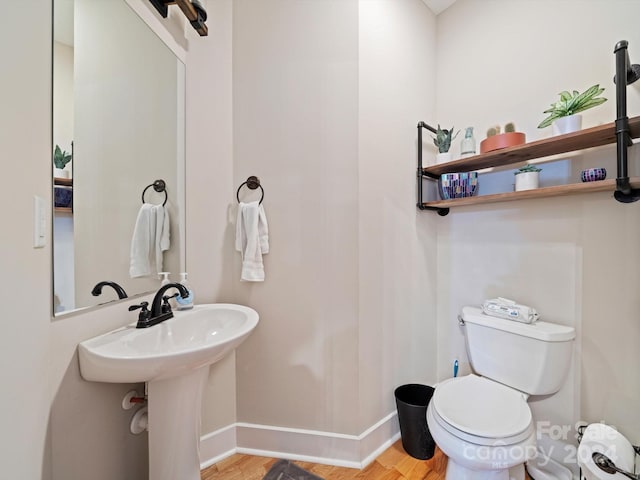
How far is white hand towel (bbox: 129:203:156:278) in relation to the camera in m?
1.13

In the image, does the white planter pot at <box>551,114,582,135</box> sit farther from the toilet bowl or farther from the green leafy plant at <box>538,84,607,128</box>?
the toilet bowl

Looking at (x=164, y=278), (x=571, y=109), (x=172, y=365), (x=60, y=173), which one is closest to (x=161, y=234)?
(x=164, y=278)

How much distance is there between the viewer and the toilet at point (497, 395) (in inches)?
38.7

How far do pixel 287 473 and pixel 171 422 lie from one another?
66 centimetres

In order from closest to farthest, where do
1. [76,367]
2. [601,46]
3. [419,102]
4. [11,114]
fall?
[11,114]
[76,367]
[601,46]
[419,102]

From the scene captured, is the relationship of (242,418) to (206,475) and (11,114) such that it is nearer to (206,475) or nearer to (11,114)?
(206,475)

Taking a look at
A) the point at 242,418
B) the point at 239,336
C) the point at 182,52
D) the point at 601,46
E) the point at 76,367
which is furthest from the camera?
the point at 242,418

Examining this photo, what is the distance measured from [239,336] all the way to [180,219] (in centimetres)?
69

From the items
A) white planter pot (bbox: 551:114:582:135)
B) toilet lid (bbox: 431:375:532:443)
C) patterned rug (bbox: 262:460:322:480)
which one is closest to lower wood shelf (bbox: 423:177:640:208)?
white planter pot (bbox: 551:114:582:135)

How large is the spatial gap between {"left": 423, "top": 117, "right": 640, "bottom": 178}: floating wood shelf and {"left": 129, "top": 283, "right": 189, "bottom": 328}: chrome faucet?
60.0 inches

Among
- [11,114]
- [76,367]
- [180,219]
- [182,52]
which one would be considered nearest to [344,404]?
[76,367]

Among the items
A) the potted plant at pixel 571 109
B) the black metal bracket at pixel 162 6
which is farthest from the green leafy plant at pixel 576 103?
the black metal bracket at pixel 162 6

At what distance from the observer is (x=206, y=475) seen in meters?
1.30

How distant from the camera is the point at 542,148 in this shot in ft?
4.08
